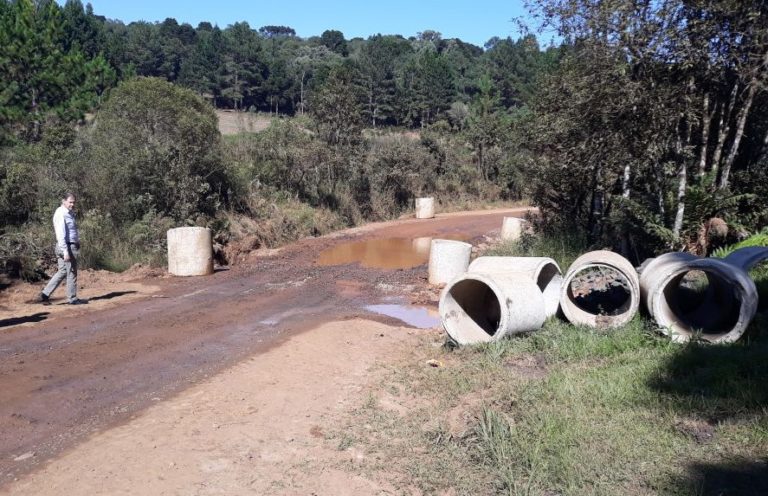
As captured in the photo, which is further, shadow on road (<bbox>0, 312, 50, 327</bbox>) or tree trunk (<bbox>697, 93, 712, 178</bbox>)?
tree trunk (<bbox>697, 93, 712, 178</bbox>)

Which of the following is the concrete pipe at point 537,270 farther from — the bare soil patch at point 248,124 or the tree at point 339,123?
the tree at point 339,123

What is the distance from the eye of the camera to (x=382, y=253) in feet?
59.2

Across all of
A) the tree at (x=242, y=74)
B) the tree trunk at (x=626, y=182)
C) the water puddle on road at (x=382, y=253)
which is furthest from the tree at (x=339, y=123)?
the tree at (x=242, y=74)

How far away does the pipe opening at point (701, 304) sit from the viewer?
7.89 metres

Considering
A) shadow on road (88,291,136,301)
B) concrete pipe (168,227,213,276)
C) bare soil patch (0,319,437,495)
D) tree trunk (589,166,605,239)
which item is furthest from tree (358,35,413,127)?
bare soil patch (0,319,437,495)

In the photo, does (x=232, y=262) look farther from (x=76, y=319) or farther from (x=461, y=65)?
(x=461, y=65)

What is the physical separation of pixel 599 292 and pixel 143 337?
267 inches

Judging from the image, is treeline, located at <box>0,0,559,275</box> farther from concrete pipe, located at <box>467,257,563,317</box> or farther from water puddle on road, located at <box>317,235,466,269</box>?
concrete pipe, located at <box>467,257,563,317</box>

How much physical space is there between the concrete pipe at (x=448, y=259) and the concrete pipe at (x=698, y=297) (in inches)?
170

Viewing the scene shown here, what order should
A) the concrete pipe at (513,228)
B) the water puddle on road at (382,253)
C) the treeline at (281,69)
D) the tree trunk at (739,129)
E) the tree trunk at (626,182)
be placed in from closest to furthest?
the tree trunk at (739,129)
the tree trunk at (626,182)
the water puddle on road at (382,253)
the concrete pipe at (513,228)
the treeline at (281,69)

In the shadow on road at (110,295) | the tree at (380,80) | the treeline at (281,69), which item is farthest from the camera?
the tree at (380,80)

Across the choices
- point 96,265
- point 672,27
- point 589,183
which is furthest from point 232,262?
point 672,27

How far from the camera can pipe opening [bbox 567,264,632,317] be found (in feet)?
30.7

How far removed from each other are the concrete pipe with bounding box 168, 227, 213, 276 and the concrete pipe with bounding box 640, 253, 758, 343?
9.05 meters
